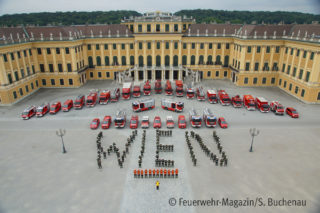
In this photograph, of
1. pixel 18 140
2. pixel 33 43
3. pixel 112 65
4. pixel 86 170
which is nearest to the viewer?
pixel 86 170

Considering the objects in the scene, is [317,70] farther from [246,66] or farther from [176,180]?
[176,180]

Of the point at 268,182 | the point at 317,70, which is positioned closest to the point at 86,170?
the point at 268,182

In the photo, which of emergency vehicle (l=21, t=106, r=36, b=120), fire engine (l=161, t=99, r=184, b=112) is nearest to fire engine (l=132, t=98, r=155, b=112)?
fire engine (l=161, t=99, r=184, b=112)

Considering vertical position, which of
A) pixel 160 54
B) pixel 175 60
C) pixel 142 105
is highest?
pixel 160 54

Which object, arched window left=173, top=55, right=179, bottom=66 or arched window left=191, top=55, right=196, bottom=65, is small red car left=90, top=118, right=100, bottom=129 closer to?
arched window left=173, top=55, right=179, bottom=66

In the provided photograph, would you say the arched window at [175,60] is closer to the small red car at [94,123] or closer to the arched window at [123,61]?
the arched window at [123,61]

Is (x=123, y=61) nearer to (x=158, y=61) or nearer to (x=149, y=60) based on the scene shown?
(x=149, y=60)

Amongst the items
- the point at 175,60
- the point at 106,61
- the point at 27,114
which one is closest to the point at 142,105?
the point at 27,114

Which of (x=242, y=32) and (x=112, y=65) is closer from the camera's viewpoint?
(x=242, y=32)
